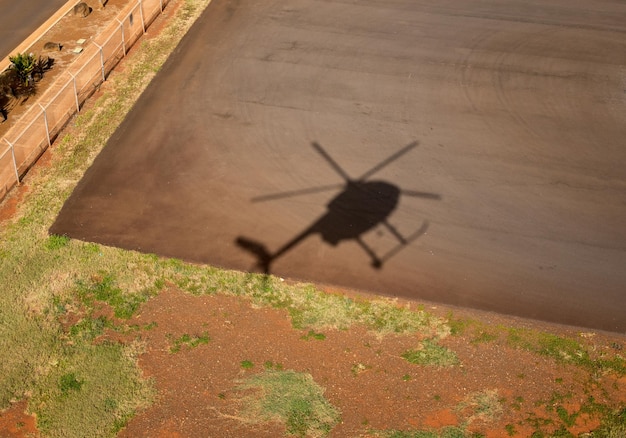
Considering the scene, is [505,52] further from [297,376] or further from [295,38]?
[297,376]

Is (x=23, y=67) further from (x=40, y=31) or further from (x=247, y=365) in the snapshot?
(x=247, y=365)

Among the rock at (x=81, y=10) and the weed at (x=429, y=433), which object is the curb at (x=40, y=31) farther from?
the weed at (x=429, y=433)

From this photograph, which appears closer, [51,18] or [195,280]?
[195,280]

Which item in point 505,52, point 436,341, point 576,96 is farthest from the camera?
point 505,52

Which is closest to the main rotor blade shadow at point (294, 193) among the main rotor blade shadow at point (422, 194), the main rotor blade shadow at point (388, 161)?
the main rotor blade shadow at point (388, 161)

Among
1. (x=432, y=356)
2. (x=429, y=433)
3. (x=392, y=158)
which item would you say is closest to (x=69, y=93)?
(x=392, y=158)

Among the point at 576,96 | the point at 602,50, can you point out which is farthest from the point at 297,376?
the point at 602,50

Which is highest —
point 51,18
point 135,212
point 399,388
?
point 51,18

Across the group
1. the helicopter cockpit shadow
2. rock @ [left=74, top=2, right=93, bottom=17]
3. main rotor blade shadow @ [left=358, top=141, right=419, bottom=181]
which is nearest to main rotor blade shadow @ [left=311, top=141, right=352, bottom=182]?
the helicopter cockpit shadow
